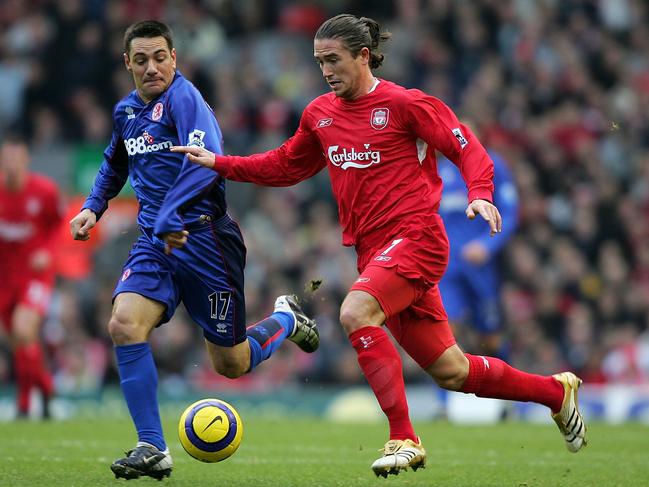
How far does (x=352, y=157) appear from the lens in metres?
7.01

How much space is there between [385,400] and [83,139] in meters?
12.6

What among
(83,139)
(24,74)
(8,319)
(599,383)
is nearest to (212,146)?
(8,319)

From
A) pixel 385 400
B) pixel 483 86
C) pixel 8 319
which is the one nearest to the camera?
pixel 385 400

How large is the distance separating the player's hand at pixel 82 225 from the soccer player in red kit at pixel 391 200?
0.89 metres

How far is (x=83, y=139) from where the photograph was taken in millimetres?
18422

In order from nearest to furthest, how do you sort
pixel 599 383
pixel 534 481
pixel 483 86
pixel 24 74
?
pixel 534 481, pixel 599 383, pixel 483 86, pixel 24 74

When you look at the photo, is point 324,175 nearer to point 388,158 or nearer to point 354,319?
point 388,158

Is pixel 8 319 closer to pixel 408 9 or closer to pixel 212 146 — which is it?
pixel 212 146

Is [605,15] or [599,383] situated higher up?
[605,15]

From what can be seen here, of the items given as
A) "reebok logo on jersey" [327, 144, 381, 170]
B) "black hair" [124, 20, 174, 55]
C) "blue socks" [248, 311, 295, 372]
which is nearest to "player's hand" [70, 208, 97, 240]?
"black hair" [124, 20, 174, 55]

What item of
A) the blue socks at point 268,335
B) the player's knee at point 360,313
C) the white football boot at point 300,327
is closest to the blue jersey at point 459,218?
the white football boot at point 300,327

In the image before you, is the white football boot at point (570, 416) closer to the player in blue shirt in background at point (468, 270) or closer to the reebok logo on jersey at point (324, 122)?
the reebok logo on jersey at point (324, 122)

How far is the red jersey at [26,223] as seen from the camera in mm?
12164

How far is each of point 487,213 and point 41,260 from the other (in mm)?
6343
